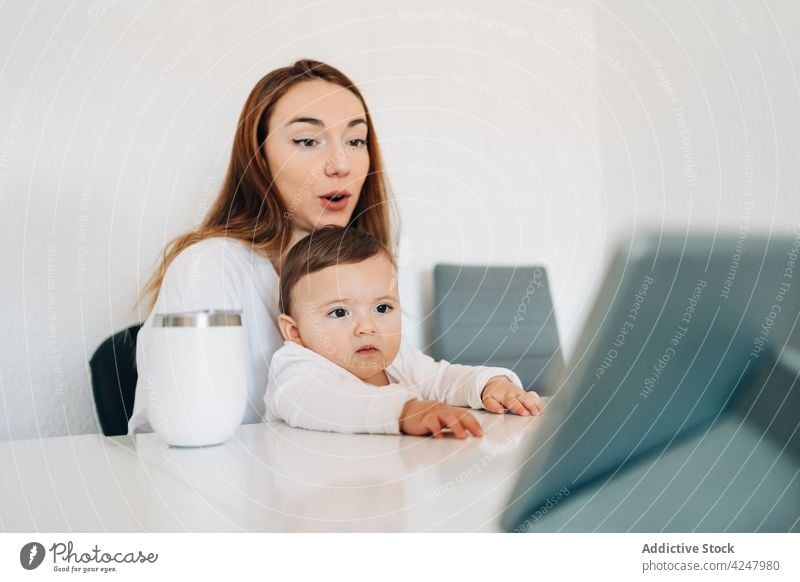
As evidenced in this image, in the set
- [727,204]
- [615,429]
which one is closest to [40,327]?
[615,429]

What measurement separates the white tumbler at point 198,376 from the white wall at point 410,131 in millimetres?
109

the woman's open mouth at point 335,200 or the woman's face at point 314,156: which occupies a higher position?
the woman's face at point 314,156

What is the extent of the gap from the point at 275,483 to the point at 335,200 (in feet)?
0.75

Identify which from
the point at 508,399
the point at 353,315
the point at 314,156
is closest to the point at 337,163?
the point at 314,156

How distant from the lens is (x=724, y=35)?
1.95 feet

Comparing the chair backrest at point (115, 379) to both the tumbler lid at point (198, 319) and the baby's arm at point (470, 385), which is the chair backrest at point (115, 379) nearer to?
the tumbler lid at point (198, 319)

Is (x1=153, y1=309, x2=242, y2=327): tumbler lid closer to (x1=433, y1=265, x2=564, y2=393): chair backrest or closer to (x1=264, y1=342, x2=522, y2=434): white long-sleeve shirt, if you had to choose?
(x1=264, y1=342, x2=522, y2=434): white long-sleeve shirt

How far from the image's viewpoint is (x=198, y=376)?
48 cm

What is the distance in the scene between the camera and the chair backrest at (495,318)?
57 centimetres

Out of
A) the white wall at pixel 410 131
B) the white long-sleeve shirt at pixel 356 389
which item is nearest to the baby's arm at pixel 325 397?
the white long-sleeve shirt at pixel 356 389

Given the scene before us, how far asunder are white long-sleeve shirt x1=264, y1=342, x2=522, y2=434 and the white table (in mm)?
12

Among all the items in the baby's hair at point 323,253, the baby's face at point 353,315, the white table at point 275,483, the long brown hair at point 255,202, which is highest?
the long brown hair at point 255,202

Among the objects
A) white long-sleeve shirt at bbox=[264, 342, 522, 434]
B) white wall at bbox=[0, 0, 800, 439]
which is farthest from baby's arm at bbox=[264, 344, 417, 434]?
white wall at bbox=[0, 0, 800, 439]

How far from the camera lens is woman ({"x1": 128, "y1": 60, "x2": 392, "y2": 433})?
57 centimetres
